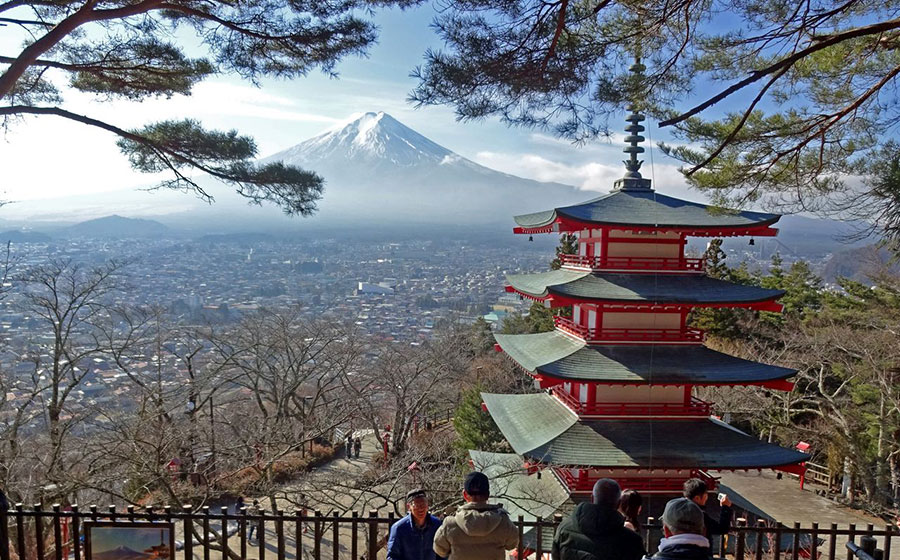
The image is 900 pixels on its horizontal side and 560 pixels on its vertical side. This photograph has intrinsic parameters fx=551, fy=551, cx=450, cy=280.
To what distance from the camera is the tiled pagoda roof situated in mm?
8852

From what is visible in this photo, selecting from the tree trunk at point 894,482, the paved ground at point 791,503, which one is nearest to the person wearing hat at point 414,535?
the paved ground at point 791,503

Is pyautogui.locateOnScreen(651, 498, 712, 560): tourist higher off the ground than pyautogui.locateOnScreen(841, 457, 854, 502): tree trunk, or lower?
higher

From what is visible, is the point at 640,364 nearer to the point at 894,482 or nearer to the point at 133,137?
the point at 133,137

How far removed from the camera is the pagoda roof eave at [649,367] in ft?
28.0

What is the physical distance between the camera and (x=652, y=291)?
886cm

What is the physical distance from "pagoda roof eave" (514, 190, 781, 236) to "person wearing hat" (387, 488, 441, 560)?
6.30 m

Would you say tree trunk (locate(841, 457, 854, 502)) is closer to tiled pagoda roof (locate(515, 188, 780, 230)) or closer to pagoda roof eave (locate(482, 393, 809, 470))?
pagoda roof eave (locate(482, 393, 809, 470))

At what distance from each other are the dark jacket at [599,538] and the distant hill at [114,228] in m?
57.5

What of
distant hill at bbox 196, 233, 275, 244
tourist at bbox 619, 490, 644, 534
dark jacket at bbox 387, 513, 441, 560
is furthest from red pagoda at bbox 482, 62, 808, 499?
distant hill at bbox 196, 233, 275, 244

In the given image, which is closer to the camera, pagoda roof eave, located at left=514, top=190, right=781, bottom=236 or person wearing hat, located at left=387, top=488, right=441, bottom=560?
person wearing hat, located at left=387, top=488, right=441, bottom=560

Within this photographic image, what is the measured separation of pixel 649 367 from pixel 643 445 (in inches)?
47.8

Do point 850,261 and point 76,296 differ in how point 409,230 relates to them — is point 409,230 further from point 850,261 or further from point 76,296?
point 76,296

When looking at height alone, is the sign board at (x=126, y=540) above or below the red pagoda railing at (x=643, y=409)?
above

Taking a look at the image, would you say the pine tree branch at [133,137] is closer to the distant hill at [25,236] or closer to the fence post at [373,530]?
the fence post at [373,530]
